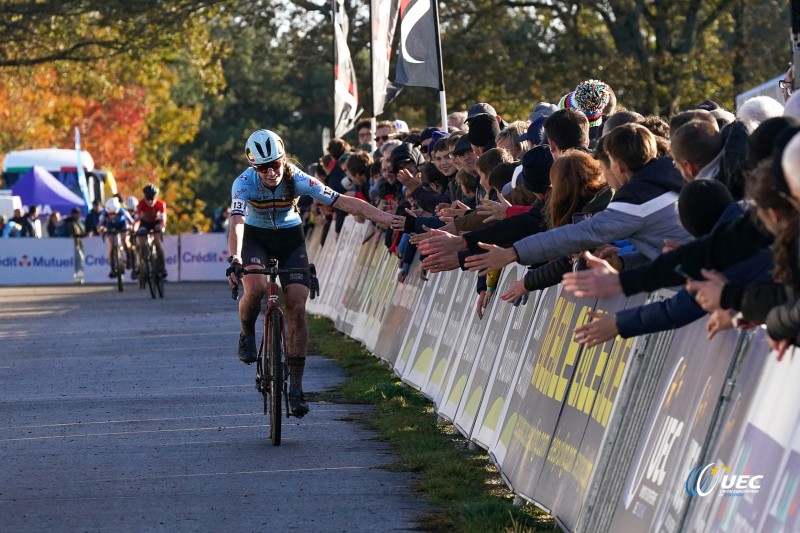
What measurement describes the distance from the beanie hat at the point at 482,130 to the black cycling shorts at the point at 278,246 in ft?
5.02

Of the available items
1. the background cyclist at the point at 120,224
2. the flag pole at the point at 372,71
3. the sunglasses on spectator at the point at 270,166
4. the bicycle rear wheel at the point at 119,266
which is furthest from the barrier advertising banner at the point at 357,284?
the background cyclist at the point at 120,224

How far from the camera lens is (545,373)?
8344 millimetres

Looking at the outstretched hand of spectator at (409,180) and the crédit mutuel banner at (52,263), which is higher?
the outstretched hand of spectator at (409,180)

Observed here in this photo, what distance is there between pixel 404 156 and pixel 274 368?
508 cm

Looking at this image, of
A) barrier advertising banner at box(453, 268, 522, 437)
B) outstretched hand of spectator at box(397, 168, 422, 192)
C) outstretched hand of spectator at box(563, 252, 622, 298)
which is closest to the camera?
outstretched hand of spectator at box(563, 252, 622, 298)

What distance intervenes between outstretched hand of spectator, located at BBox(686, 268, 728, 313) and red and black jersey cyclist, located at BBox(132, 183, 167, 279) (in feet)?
82.2

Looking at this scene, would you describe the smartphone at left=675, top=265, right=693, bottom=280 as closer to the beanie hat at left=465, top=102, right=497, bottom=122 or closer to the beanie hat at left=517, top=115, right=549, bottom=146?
the beanie hat at left=517, top=115, right=549, bottom=146

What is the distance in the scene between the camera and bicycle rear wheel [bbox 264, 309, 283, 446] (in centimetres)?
1057

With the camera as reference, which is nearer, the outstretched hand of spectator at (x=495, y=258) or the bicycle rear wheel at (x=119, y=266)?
the outstretched hand of spectator at (x=495, y=258)

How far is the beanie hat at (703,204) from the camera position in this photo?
18.9 ft

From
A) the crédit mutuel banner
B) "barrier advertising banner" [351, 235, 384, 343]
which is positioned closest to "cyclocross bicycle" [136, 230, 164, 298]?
the crédit mutuel banner

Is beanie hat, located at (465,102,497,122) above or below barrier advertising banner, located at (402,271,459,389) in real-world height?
above

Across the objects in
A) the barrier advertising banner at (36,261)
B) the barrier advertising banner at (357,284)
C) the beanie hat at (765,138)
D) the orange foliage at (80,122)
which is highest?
the beanie hat at (765,138)

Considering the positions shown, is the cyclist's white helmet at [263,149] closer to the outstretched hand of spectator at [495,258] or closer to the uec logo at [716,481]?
the outstretched hand of spectator at [495,258]
